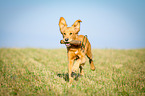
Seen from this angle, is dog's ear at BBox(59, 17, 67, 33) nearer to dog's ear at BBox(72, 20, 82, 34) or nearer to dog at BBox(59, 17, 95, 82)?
dog at BBox(59, 17, 95, 82)

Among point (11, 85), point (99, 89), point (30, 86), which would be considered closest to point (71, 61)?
point (99, 89)

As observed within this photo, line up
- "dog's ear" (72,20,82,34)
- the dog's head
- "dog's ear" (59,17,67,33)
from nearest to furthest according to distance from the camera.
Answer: the dog's head → "dog's ear" (72,20,82,34) → "dog's ear" (59,17,67,33)

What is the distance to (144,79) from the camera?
6141mm

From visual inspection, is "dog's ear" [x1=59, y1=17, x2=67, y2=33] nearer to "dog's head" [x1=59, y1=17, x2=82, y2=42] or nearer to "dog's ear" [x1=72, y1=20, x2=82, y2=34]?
"dog's head" [x1=59, y1=17, x2=82, y2=42]

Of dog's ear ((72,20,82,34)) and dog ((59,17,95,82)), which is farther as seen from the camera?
dog's ear ((72,20,82,34))

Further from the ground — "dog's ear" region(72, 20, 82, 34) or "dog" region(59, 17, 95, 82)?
"dog's ear" region(72, 20, 82, 34)

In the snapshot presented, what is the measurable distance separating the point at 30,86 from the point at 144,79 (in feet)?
15.3

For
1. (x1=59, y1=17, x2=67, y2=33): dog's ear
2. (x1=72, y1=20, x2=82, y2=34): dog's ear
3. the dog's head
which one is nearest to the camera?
the dog's head

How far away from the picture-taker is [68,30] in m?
4.88

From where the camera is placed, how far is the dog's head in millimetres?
4809

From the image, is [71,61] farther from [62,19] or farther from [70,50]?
[62,19]

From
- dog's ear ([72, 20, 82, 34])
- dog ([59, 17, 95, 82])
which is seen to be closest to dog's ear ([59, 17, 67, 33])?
dog ([59, 17, 95, 82])

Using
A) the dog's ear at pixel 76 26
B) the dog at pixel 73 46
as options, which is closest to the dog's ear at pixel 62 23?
the dog at pixel 73 46

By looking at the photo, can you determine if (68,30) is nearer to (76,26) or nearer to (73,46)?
(76,26)
